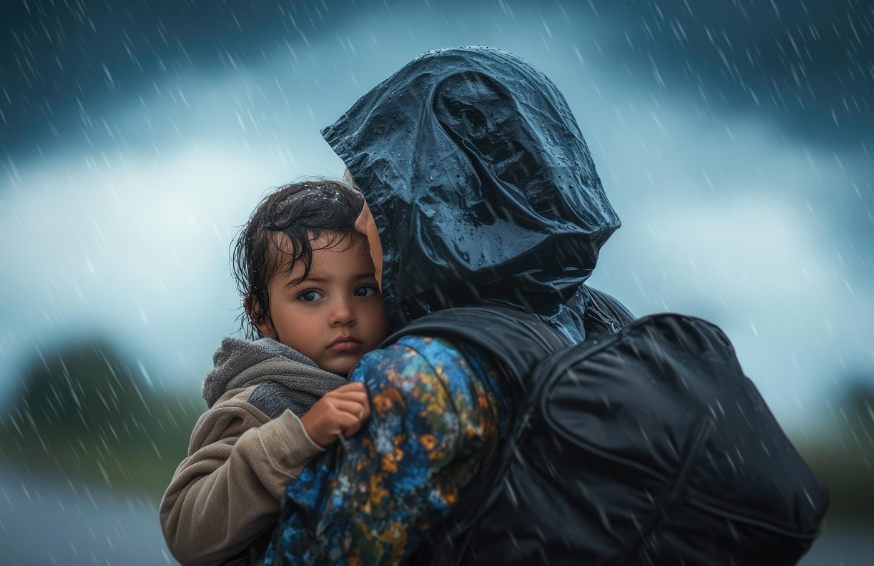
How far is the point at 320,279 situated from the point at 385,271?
53cm

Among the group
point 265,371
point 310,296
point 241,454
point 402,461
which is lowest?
point 402,461

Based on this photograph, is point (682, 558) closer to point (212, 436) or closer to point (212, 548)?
point (212, 548)

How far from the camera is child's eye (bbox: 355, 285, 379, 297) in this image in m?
2.40

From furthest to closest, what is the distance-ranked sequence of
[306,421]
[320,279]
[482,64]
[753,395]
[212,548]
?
[320,279]
[482,64]
[212,548]
[306,421]
[753,395]

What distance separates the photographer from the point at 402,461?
146 cm

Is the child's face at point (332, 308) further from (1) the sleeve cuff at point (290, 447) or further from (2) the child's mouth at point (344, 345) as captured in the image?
(1) the sleeve cuff at point (290, 447)

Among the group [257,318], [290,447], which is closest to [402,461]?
[290,447]

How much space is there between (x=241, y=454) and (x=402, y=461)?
463mm

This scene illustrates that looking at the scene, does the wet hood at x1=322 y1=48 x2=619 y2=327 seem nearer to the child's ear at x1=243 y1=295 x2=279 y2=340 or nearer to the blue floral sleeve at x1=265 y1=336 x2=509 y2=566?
the blue floral sleeve at x1=265 y1=336 x2=509 y2=566

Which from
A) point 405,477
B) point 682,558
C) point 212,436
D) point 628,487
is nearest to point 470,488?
point 405,477

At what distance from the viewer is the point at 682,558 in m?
1.42

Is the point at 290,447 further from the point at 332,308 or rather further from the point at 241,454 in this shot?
the point at 332,308

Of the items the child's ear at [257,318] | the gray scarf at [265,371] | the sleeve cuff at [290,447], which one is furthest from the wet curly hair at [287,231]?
the sleeve cuff at [290,447]

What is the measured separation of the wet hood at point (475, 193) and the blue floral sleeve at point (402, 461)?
0.93 ft
